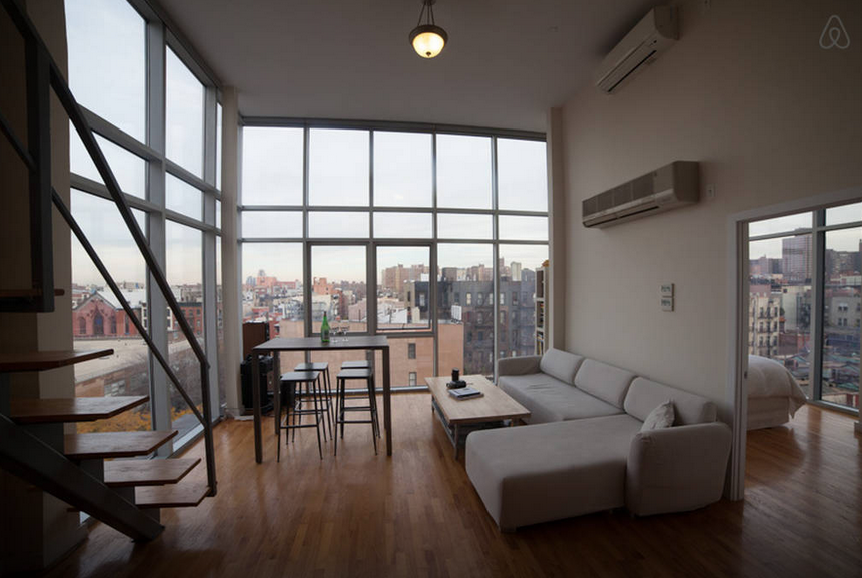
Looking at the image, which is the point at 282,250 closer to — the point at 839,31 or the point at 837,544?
the point at 839,31

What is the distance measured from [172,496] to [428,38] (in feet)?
12.4

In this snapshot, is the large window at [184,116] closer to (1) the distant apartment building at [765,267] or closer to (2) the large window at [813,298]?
(2) the large window at [813,298]

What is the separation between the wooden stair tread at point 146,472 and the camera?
198 centimetres

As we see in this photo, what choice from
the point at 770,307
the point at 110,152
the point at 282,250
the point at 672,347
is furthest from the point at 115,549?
the point at 770,307

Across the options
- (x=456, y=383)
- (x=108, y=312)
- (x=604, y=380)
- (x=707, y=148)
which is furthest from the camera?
(x=456, y=383)

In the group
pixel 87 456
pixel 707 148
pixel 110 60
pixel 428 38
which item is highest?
pixel 428 38

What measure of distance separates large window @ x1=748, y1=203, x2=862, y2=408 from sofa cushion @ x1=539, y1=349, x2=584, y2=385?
2418 millimetres

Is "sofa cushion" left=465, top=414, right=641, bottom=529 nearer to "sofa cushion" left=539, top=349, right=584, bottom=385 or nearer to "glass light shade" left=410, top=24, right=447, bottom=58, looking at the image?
"sofa cushion" left=539, top=349, right=584, bottom=385

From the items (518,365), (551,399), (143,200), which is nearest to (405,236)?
(518,365)

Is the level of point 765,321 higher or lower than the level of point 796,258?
lower

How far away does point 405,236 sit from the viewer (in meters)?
5.37

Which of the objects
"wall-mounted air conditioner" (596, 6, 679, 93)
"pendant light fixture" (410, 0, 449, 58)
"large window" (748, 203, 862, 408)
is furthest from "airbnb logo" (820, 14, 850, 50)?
"large window" (748, 203, 862, 408)

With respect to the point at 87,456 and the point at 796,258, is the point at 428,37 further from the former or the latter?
the point at 796,258

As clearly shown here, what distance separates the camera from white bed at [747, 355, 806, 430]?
375cm
